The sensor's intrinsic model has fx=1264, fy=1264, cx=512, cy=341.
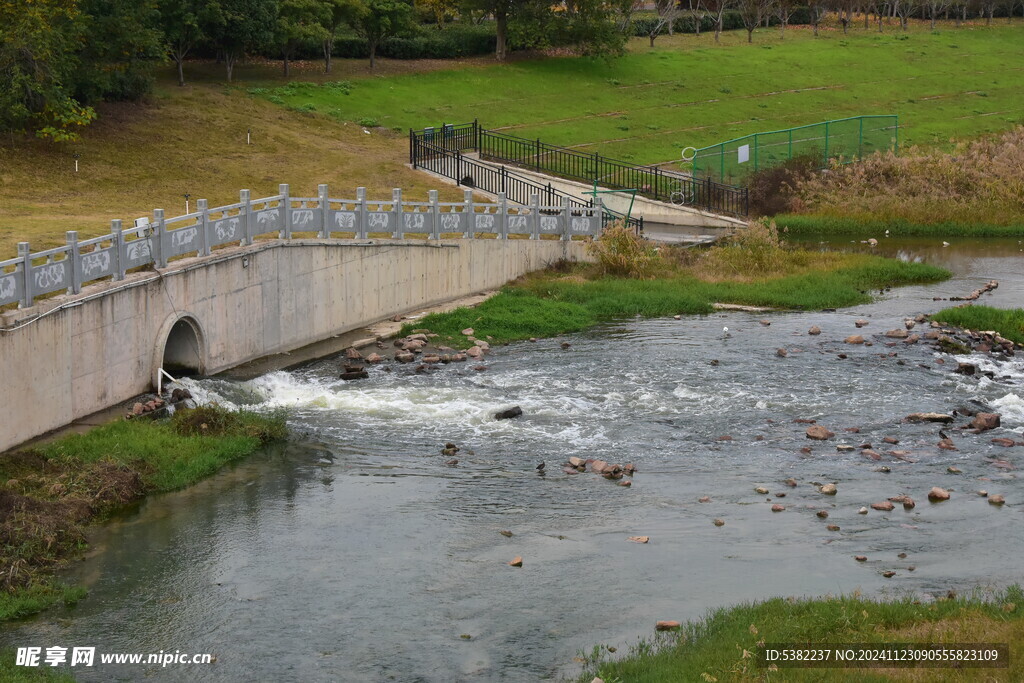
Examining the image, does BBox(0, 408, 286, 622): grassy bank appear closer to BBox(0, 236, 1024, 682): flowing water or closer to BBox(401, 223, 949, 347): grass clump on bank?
BBox(0, 236, 1024, 682): flowing water

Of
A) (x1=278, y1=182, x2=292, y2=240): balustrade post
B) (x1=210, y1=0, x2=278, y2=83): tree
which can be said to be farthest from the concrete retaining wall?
A: (x1=210, y1=0, x2=278, y2=83): tree

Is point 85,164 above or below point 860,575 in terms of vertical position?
above

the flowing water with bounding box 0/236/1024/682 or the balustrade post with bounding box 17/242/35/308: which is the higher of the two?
the balustrade post with bounding box 17/242/35/308

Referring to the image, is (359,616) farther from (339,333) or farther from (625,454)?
(339,333)

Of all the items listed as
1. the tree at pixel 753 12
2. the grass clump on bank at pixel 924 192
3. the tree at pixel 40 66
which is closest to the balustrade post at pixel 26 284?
the tree at pixel 40 66

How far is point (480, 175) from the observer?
40062 millimetres

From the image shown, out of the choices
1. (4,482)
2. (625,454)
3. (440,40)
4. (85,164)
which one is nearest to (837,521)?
(625,454)

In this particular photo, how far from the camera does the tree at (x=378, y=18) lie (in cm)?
5241

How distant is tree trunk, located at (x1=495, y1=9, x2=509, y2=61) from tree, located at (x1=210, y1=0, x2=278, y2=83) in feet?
45.7

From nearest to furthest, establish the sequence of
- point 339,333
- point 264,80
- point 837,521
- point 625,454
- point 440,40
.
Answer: point 837,521 < point 625,454 < point 339,333 < point 264,80 < point 440,40

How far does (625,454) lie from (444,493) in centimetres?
307

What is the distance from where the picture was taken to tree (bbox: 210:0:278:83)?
151 feet

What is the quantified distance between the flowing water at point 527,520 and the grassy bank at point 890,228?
56.8ft

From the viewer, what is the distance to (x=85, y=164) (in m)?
36.5
